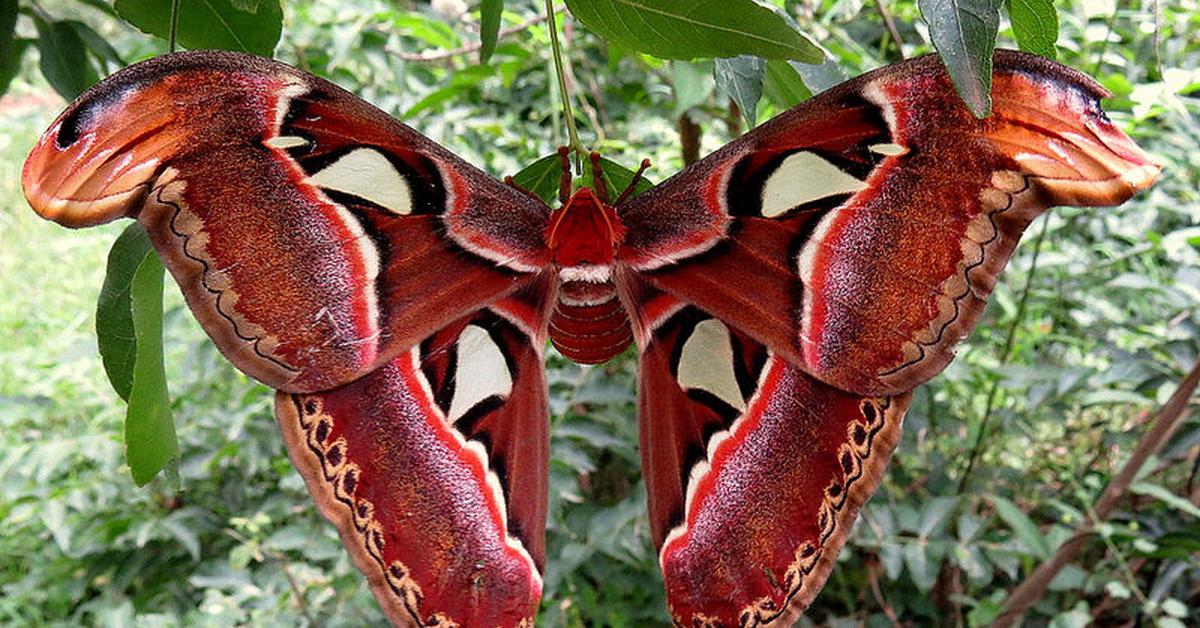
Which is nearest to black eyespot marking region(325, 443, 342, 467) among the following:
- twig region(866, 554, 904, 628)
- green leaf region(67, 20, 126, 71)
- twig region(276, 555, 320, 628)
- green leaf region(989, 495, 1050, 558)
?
green leaf region(67, 20, 126, 71)

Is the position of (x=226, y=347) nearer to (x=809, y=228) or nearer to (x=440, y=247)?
(x=440, y=247)

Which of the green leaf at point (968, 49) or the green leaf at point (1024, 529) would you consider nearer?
the green leaf at point (968, 49)

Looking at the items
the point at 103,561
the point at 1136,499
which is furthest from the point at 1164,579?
the point at 103,561

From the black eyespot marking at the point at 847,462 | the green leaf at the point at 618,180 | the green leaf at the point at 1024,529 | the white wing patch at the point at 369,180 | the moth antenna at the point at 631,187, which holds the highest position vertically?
the white wing patch at the point at 369,180

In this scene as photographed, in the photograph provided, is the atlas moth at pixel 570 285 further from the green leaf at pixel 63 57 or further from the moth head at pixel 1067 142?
the green leaf at pixel 63 57

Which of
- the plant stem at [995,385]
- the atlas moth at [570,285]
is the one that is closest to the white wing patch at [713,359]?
the atlas moth at [570,285]

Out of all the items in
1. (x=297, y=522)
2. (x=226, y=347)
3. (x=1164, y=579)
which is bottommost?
(x=297, y=522)

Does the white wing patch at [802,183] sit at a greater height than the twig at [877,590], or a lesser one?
greater

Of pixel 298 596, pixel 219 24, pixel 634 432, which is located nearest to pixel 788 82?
pixel 219 24
